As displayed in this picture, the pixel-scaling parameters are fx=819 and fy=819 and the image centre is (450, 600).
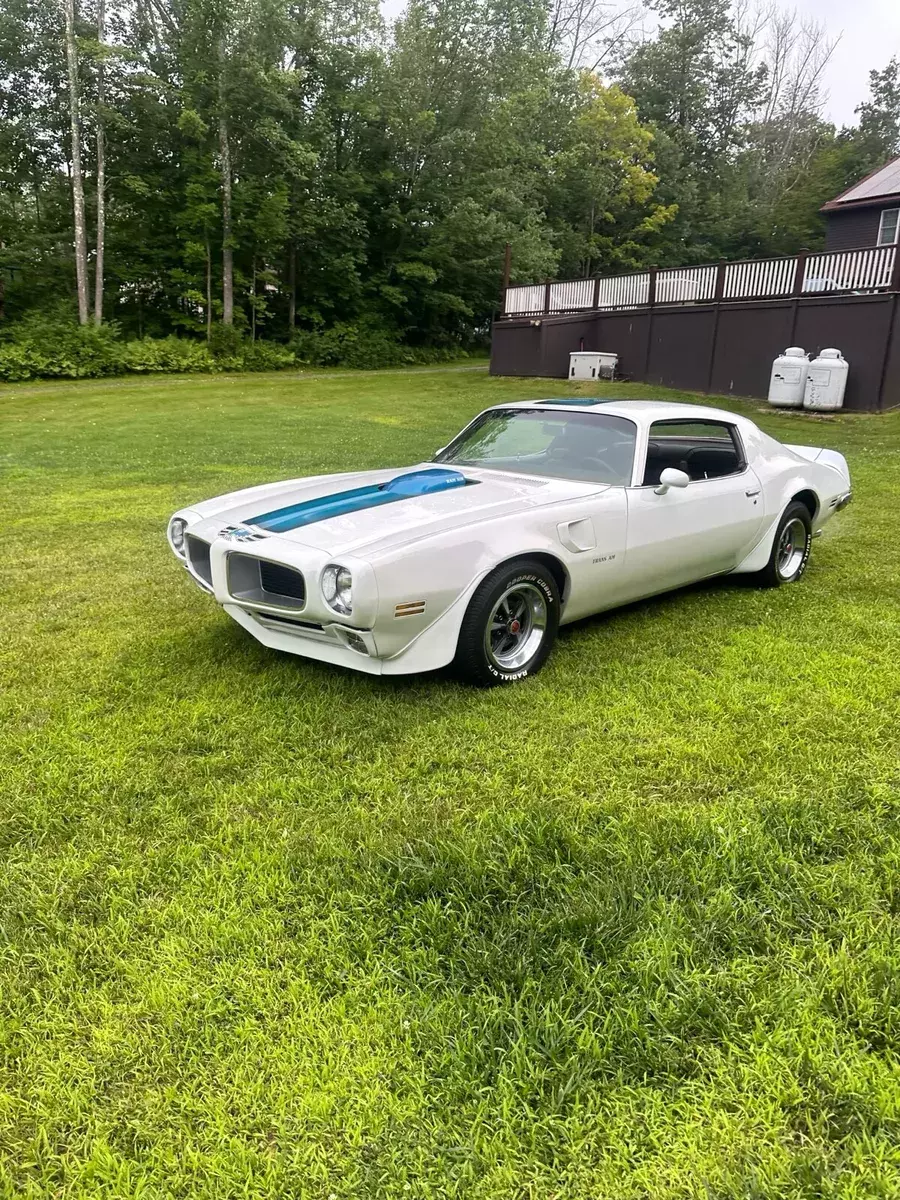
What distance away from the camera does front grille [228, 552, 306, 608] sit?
353 centimetres

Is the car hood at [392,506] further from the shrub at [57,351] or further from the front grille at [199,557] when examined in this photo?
the shrub at [57,351]

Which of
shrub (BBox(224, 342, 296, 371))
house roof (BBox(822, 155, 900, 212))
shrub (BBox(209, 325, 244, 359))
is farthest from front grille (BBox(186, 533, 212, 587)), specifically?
house roof (BBox(822, 155, 900, 212))

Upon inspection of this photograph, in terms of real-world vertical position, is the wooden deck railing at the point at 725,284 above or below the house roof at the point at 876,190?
below

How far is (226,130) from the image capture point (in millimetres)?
26453

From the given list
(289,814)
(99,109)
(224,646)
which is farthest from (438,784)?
(99,109)

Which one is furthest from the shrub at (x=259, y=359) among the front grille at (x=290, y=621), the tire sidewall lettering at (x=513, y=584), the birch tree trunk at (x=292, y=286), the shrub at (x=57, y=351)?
the tire sidewall lettering at (x=513, y=584)

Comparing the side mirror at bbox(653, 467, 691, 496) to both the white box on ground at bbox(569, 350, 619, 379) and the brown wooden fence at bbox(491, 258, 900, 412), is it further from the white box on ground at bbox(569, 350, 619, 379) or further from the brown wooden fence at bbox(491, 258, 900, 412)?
the white box on ground at bbox(569, 350, 619, 379)

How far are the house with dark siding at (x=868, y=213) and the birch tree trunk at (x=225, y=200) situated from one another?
60.1ft

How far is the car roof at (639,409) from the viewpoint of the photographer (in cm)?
474

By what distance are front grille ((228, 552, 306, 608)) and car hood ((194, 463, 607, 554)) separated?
0.16 meters

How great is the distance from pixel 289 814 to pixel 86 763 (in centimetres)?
92

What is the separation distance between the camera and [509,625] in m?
3.86

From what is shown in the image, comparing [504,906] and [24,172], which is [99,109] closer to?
[24,172]

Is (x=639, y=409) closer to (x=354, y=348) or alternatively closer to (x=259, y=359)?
(x=259, y=359)
